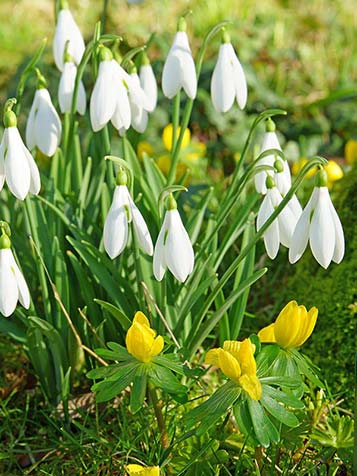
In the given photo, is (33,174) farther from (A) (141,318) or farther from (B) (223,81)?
(B) (223,81)

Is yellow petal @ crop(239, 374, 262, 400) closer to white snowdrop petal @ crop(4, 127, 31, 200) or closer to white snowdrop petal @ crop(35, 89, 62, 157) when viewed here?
white snowdrop petal @ crop(4, 127, 31, 200)

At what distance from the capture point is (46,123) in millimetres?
2242

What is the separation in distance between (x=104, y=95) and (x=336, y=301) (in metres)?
1.09

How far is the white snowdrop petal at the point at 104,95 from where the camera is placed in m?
2.02

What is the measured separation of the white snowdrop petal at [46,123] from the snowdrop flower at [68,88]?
11 cm

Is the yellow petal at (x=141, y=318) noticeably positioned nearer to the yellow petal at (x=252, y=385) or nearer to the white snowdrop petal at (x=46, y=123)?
the yellow petal at (x=252, y=385)

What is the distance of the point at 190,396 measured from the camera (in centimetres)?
245

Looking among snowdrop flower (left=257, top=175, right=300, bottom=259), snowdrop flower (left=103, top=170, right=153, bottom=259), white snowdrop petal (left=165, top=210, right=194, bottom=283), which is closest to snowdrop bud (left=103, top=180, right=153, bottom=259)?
snowdrop flower (left=103, top=170, right=153, bottom=259)

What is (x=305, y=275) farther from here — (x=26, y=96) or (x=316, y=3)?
(x=316, y=3)

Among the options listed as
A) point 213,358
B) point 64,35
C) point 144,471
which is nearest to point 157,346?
point 213,358

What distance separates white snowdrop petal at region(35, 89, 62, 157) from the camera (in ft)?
7.34

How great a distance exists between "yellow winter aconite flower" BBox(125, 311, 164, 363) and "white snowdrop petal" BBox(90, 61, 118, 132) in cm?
54

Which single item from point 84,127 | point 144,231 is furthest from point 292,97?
point 144,231

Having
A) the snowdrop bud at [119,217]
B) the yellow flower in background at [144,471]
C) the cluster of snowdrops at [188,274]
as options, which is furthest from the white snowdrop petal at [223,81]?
the yellow flower in background at [144,471]
